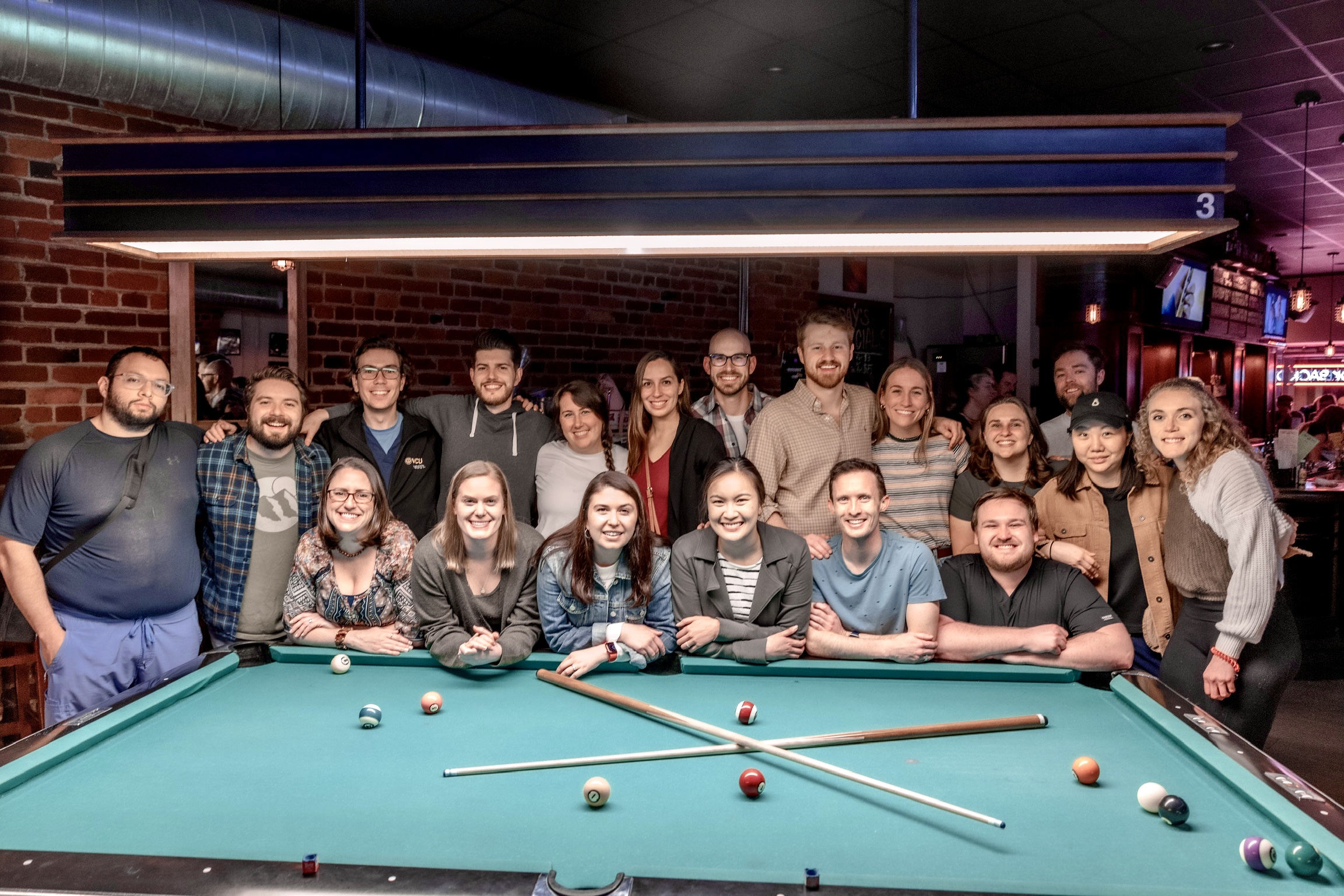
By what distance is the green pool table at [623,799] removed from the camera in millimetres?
1399

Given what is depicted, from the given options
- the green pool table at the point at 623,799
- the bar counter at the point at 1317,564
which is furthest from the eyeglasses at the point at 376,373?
the bar counter at the point at 1317,564

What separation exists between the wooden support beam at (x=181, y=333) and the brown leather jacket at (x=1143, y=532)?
374 cm

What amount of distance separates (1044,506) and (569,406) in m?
1.77

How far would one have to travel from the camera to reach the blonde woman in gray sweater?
2576mm

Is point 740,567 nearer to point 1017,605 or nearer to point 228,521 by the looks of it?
point 1017,605

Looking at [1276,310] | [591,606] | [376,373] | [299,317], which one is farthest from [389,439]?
[1276,310]

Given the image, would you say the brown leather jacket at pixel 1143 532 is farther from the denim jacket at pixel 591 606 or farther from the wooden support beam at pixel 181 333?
the wooden support beam at pixel 181 333

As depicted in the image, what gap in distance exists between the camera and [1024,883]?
1380mm

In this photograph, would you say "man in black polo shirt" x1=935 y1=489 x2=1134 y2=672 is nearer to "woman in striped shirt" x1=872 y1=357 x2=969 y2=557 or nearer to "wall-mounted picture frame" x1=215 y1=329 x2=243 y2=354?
"woman in striped shirt" x1=872 y1=357 x2=969 y2=557

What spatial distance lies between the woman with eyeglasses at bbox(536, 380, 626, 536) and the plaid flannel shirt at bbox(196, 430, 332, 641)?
2.72ft

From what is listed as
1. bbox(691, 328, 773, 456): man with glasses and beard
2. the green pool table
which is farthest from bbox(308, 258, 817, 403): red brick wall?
the green pool table

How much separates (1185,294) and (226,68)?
8.88 meters

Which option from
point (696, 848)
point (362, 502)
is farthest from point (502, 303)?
point (696, 848)

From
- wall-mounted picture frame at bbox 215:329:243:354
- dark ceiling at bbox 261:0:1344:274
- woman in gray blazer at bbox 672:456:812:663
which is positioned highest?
dark ceiling at bbox 261:0:1344:274
